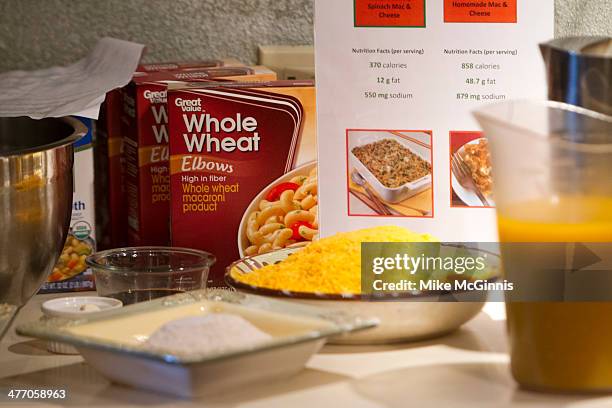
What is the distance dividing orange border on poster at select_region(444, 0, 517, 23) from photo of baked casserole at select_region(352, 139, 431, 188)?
0.44ft

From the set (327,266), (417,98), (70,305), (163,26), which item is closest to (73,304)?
(70,305)

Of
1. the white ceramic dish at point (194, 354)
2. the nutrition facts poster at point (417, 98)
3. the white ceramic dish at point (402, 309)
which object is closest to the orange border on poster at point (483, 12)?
the nutrition facts poster at point (417, 98)

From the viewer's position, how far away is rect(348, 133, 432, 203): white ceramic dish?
0.98 metres

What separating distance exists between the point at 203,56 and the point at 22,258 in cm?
56

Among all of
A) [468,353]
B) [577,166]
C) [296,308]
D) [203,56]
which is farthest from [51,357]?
[203,56]

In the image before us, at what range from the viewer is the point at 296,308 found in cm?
77

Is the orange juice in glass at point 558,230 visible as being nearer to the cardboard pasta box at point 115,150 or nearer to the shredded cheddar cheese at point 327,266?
the shredded cheddar cheese at point 327,266

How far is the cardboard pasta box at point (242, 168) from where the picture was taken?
1033 millimetres

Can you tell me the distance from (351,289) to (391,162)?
194 millimetres

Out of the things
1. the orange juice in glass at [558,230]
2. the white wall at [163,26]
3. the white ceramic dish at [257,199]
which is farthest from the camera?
the white wall at [163,26]

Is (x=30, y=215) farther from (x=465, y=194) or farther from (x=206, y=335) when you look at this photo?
(x=465, y=194)

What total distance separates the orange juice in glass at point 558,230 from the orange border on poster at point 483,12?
0.27m

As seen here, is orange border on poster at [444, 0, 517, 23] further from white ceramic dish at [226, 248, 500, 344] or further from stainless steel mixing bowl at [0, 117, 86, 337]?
stainless steel mixing bowl at [0, 117, 86, 337]

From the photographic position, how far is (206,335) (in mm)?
701
